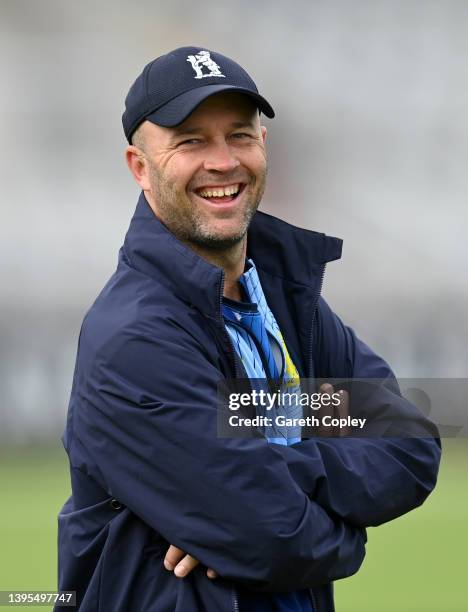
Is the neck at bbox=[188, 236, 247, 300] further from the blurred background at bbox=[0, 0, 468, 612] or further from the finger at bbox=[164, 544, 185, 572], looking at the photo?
the blurred background at bbox=[0, 0, 468, 612]

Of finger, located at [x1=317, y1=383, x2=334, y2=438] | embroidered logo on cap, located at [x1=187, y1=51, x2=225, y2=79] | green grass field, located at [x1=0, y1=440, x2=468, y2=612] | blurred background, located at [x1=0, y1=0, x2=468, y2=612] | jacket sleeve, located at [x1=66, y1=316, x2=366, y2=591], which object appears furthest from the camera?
blurred background, located at [x1=0, y1=0, x2=468, y2=612]

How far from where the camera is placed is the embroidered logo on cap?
2170 mm

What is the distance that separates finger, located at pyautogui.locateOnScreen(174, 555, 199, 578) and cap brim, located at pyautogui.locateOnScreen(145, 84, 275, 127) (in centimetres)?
81

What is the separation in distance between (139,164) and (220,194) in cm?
21

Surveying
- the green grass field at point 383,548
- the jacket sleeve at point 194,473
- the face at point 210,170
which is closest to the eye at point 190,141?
the face at point 210,170

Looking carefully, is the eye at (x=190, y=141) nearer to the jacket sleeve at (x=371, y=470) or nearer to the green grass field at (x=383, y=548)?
the jacket sleeve at (x=371, y=470)

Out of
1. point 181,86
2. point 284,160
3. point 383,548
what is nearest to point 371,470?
point 181,86

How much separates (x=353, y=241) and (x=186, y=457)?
6.59 metres

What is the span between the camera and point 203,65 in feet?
7.20

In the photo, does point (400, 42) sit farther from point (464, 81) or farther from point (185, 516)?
point (185, 516)

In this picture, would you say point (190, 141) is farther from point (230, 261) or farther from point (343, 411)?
point (343, 411)

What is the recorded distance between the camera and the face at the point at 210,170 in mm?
2160

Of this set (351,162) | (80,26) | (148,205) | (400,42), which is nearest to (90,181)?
(80,26)

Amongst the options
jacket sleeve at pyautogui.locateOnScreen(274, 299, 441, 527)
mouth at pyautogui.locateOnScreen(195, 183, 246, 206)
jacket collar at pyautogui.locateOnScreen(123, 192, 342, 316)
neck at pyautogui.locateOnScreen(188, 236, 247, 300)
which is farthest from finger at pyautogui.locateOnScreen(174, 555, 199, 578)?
mouth at pyautogui.locateOnScreen(195, 183, 246, 206)
